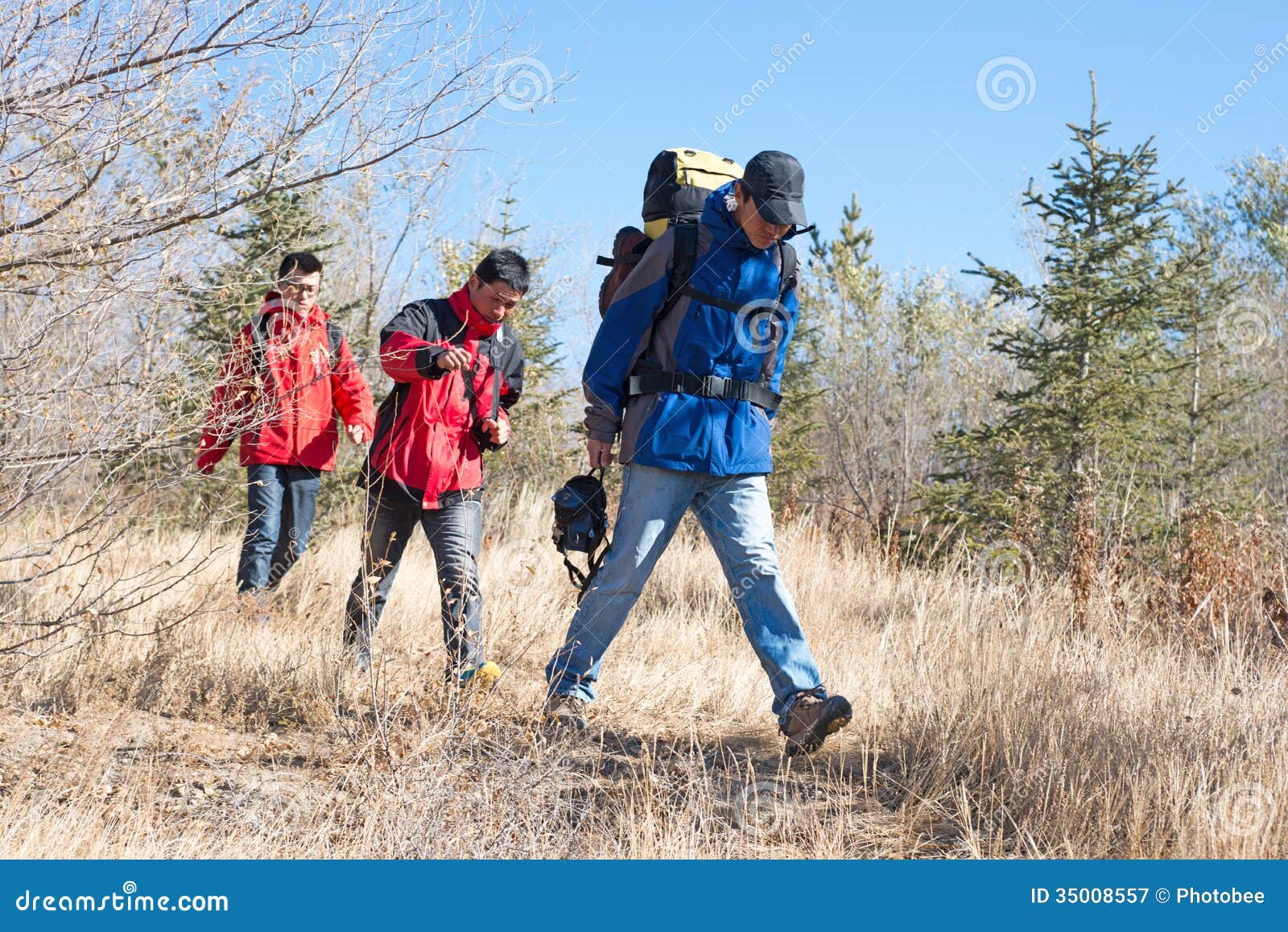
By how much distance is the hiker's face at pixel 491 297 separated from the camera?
4715mm

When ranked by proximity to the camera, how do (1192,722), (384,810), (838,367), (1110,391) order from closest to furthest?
(384,810), (1192,722), (1110,391), (838,367)

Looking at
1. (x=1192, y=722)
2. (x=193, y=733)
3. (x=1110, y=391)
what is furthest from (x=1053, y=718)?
(x=1110, y=391)

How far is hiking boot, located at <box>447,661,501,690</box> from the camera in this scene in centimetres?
379

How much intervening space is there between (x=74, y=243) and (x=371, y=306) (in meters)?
5.95

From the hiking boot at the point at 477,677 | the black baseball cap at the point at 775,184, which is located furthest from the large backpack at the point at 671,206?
the hiking boot at the point at 477,677

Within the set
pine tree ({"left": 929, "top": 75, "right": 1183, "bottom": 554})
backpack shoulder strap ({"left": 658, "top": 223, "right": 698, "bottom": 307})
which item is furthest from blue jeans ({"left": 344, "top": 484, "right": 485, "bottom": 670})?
pine tree ({"left": 929, "top": 75, "right": 1183, "bottom": 554})

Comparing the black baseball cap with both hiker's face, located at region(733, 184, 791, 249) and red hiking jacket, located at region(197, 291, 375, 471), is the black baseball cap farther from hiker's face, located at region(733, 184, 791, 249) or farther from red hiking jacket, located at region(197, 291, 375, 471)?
red hiking jacket, located at region(197, 291, 375, 471)

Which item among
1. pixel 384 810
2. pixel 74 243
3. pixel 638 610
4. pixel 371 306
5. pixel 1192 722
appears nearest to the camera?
pixel 384 810

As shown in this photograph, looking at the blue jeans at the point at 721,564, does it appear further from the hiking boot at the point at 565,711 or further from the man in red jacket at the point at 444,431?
the man in red jacket at the point at 444,431

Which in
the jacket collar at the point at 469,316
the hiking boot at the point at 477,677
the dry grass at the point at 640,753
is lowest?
the dry grass at the point at 640,753

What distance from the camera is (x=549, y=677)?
13.3 ft

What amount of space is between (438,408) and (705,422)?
1.35 metres

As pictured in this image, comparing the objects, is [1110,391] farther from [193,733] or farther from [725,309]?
[193,733]

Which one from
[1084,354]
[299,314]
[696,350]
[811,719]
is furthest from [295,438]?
[1084,354]
